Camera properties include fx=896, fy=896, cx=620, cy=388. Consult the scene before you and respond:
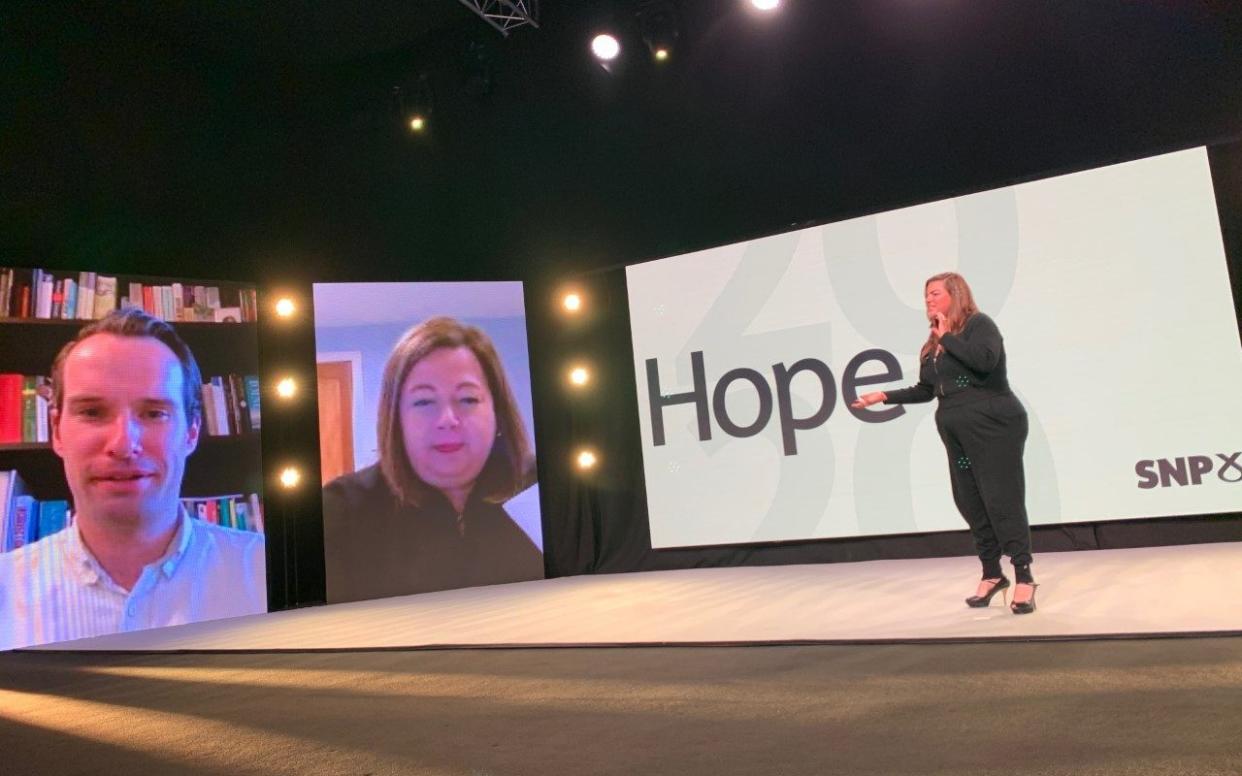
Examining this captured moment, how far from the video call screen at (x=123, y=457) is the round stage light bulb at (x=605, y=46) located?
3.04 metres

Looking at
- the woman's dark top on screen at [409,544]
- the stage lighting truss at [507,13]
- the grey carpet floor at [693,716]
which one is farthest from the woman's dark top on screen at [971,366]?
the stage lighting truss at [507,13]

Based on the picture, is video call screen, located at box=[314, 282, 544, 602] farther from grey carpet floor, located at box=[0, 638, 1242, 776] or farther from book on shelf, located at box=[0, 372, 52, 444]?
grey carpet floor, located at box=[0, 638, 1242, 776]

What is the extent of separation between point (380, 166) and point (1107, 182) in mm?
4954

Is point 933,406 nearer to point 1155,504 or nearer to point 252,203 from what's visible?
point 1155,504

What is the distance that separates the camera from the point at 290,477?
6168 millimetres

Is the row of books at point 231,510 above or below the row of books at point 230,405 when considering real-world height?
below

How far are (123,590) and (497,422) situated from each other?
8.54 feet

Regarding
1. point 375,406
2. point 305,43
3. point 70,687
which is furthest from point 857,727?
point 305,43

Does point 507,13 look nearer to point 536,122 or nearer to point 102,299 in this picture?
point 536,122

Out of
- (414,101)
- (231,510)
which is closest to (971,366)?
(231,510)

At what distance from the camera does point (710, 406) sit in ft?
20.5

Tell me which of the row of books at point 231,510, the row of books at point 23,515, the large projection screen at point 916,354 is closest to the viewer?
the large projection screen at point 916,354

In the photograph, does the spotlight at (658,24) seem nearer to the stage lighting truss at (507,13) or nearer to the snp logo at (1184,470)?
the stage lighting truss at (507,13)

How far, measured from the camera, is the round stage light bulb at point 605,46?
20.8ft
